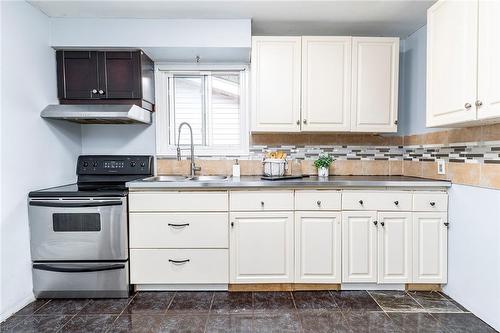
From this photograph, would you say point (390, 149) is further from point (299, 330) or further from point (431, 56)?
point (299, 330)

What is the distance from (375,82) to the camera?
255 cm

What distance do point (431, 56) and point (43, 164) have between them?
3.05 metres

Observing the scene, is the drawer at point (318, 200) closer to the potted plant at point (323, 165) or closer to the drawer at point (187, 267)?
the potted plant at point (323, 165)

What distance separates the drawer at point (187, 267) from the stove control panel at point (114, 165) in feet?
2.91

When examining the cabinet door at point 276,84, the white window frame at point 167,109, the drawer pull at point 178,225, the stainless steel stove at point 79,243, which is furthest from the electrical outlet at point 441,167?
the stainless steel stove at point 79,243

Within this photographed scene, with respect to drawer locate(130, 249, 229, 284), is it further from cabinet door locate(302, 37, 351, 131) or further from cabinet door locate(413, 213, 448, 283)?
cabinet door locate(413, 213, 448, 283)

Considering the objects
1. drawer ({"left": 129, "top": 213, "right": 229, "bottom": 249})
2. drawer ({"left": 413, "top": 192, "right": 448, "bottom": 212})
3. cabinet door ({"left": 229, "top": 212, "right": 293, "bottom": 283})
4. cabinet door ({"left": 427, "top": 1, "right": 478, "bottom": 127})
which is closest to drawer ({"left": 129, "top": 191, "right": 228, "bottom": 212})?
drawer ({"left": 129, "top": 213, "right": 229, "bottom": 249})

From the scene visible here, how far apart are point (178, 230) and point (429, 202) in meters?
1.95

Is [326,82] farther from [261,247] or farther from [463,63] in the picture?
[261,247]

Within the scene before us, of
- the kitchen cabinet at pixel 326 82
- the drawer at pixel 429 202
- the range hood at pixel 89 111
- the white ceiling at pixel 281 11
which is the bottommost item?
the drawer at pixel 429 202

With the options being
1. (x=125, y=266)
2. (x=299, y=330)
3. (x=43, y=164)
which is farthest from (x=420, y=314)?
(x=43, y=164)

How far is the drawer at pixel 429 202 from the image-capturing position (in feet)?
7.41

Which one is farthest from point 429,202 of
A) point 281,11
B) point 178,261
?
point 178,261

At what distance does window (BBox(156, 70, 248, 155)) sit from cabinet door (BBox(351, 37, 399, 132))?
3.47ft
